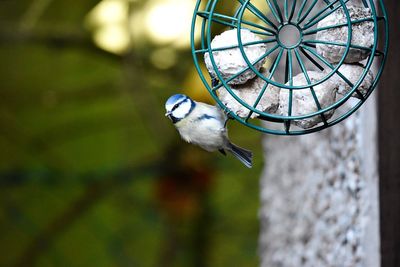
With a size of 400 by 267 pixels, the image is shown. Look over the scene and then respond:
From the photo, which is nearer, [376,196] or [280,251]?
[376,196]

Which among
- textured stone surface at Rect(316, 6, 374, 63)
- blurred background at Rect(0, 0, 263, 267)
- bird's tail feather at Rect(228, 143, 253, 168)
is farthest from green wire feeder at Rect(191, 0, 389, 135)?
blurred background at Rect(0, 0, 263, 267)

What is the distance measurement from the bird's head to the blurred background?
77.0 inches

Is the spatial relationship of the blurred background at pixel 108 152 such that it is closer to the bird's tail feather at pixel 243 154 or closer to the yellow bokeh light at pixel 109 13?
the yellow bokeh light at pixel 109 13

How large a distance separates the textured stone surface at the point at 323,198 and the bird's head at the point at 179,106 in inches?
20.1

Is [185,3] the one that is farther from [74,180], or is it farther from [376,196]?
[376,196]

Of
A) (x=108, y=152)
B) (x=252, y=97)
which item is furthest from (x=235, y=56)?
(x=108, y=152)

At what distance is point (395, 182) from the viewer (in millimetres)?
1683

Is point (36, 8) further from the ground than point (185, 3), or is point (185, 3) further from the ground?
point (185, 3)

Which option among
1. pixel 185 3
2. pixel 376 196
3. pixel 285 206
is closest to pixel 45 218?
pixel 185 3

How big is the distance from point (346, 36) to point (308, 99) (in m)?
0.12

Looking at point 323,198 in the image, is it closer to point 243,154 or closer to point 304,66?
point 243,154

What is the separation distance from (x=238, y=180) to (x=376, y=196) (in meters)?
3.08

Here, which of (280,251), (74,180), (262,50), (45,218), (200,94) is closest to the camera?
(262,50)

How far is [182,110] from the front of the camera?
1.43 metres
